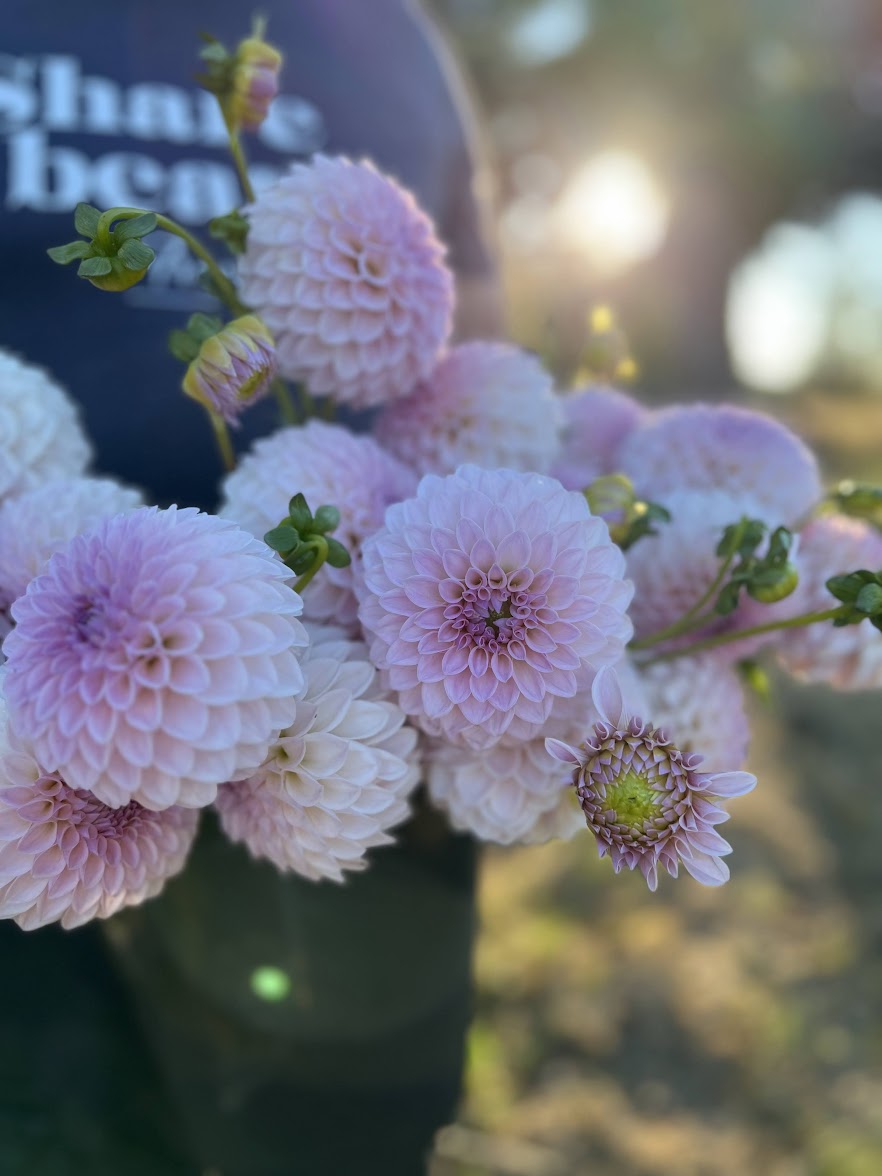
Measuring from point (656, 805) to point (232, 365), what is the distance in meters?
0.21

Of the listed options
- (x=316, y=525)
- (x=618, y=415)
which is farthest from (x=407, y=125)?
(x=316, y=525)

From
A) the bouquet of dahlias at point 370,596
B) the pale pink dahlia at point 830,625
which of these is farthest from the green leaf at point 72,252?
the pale pink dahlia at point 830,625

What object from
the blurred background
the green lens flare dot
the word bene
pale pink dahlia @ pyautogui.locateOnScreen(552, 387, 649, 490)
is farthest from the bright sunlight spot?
the green lens flare dot

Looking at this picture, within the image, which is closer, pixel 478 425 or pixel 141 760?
pixel 141 760

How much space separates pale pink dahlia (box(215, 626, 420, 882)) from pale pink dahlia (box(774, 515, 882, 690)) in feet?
0.69

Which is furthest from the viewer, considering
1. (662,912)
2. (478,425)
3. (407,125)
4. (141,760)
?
(662,912)

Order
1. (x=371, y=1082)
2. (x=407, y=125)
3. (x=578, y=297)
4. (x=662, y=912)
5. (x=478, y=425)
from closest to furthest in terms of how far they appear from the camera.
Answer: (x=478, y=425), (x=371, y=1082), (x=407, y=125), (x=662, y=912), (x=578, y=297)

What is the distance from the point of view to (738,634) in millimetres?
435

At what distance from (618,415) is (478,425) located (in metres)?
0.12

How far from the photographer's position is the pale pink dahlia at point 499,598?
33 cm

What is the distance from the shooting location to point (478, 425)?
1.53 feet

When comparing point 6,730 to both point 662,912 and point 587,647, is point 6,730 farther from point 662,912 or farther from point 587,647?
point 662,912

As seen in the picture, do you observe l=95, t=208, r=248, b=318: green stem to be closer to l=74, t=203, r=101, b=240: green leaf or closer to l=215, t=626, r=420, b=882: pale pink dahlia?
l=74, t=203, r=101, b=240: green leaf

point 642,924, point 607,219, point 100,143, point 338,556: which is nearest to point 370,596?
point 338,556
